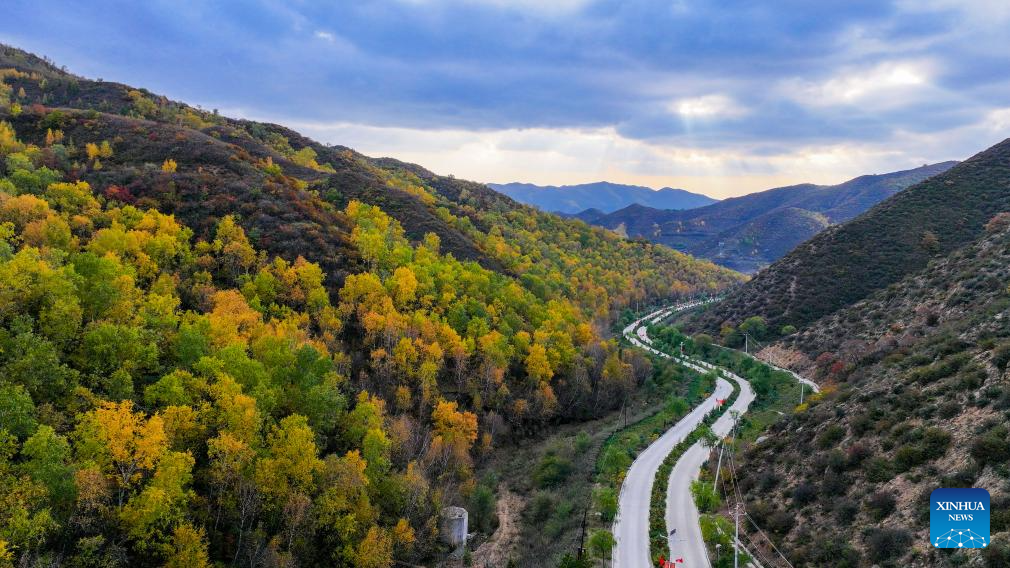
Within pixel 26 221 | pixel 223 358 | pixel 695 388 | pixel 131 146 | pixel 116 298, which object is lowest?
pixel 695 388

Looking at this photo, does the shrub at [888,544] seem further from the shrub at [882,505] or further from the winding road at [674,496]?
the winding road at [674,496]

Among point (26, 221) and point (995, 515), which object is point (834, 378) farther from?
point (26, 221)

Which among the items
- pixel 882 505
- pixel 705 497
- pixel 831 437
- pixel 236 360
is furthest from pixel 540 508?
pixel 236 360

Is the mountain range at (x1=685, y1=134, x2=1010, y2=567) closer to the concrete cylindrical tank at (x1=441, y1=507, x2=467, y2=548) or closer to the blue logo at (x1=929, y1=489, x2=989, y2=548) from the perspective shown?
the blue logo at (x1=929, y1=489, x2=989, y2=548)

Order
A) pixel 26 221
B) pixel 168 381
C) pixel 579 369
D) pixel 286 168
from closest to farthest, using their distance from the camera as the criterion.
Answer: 1. pixel 168 381
2. pixel 26 221
3. pixel 579 369
4. pixel 286 168

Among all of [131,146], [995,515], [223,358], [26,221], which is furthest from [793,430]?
[131,146]

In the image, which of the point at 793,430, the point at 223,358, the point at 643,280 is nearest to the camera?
the point at 223,358
